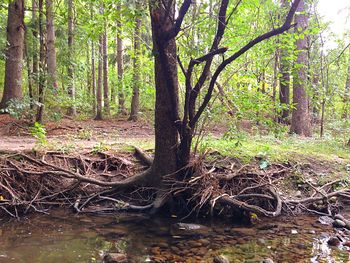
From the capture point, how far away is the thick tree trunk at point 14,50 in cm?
1230

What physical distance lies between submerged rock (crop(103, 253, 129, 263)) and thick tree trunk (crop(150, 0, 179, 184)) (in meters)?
2.39

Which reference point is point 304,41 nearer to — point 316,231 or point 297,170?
point 297,170

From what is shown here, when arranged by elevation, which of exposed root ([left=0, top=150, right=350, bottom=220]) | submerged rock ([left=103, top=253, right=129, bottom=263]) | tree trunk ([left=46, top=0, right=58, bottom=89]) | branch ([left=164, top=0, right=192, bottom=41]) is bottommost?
submerged rock ([left=103, top=253, right=129, bottom=263])

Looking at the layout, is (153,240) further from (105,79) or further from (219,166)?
(105,79)

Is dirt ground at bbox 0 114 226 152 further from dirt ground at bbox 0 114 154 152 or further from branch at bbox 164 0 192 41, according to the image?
branch at bbox 164 0 192 41

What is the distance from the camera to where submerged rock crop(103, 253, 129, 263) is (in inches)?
180

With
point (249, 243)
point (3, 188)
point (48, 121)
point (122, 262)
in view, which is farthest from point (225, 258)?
point (48, 121)

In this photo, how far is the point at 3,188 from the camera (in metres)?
6.73

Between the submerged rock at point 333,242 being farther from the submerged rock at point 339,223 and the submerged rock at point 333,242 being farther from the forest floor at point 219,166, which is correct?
the forest floor at point 219,166

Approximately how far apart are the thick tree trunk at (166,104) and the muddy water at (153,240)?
3.58 feet

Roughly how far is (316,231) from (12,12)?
39.8 feet

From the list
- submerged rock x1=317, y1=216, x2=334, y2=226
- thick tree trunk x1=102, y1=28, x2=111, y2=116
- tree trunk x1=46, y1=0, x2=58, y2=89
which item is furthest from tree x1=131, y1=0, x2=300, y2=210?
thick tree trunk x1=102, y1=28, x2=111, y2=116

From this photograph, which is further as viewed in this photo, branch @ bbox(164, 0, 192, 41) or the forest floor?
the forest floor

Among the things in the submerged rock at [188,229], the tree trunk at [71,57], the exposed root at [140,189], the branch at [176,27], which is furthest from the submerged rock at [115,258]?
the tree trunk at [71,57]
